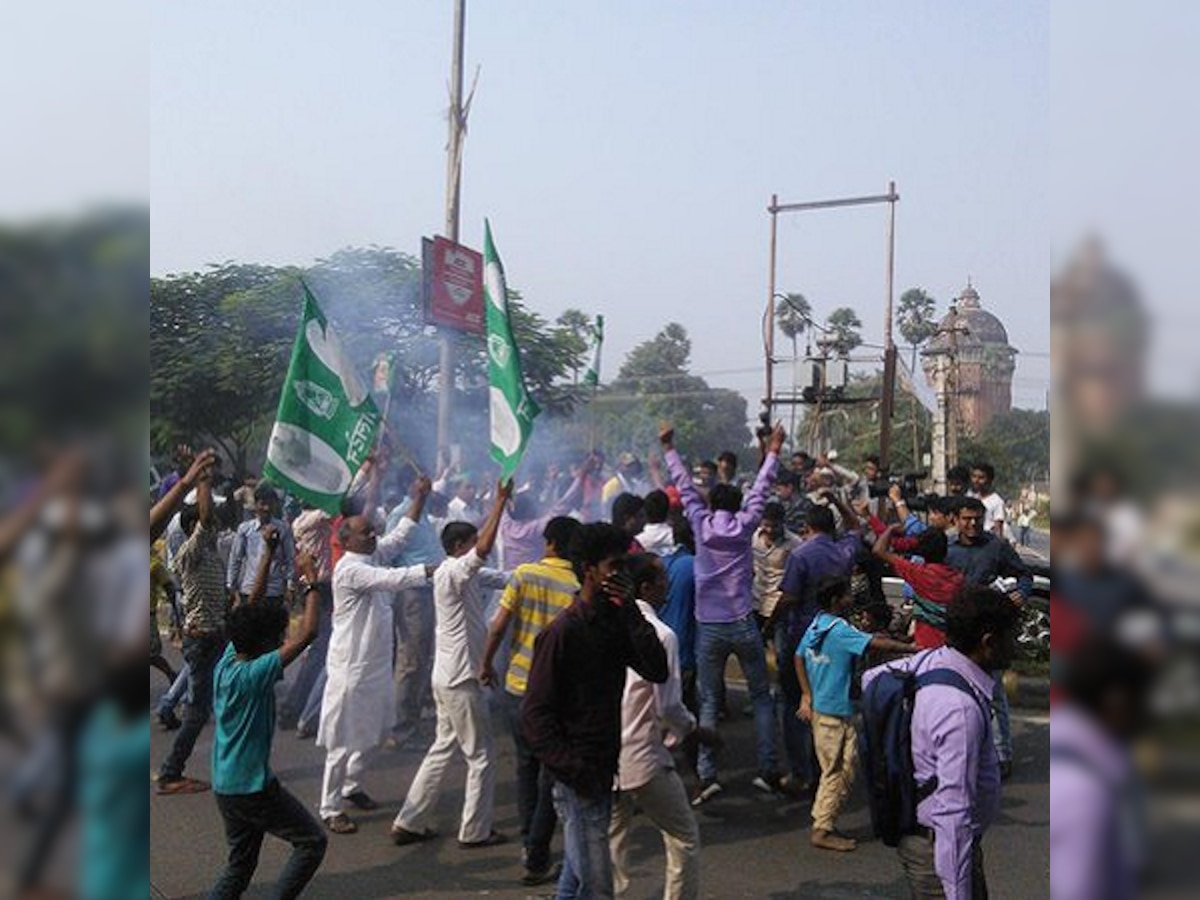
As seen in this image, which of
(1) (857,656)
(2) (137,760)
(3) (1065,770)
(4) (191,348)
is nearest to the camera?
(3) (1065,770)

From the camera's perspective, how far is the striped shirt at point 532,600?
222 inches

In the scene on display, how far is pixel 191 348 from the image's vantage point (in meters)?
17.8

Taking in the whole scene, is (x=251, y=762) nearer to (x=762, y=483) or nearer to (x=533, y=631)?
(x=533, y=631)

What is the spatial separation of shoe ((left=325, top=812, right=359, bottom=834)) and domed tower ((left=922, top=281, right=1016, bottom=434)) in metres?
3.67

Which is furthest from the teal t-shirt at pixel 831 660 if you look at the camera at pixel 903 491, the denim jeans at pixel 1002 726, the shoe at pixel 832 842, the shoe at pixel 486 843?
the camera at pixel 903 491

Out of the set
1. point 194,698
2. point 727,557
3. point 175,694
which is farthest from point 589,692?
point 175,694

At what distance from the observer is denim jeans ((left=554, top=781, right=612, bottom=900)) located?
419cm

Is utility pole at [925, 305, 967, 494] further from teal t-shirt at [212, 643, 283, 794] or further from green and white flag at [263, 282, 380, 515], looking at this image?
teal t-shirt at [212, 643, 283, 794]

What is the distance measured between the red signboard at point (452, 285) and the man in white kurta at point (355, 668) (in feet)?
A: 23.3

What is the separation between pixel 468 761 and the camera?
603 cm

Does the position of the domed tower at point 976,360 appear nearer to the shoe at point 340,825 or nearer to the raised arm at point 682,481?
the raised arm at point 682,481

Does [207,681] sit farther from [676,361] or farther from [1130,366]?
[676,361]

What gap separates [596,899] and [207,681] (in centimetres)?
360

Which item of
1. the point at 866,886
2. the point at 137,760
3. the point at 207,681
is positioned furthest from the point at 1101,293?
the point at 207,681
